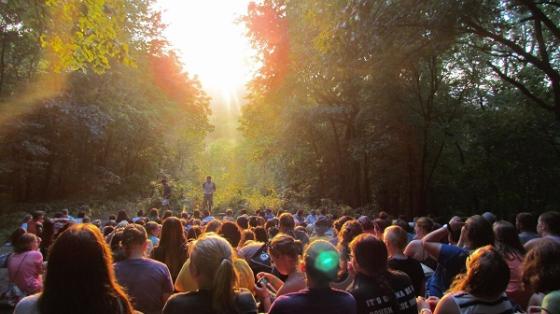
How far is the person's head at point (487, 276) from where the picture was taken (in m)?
3.17

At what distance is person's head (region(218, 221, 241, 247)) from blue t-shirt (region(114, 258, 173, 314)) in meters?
1.71

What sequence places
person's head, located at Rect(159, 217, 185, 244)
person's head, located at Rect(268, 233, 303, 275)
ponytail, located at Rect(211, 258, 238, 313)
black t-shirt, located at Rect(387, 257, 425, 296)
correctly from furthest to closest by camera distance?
person's head, located at Rect(159, 217, 185, 244), black t-shirt, located at Rect(387, 257, 425, 296), person's head, located at Rect(268, 233, 303, 275), ponytail, located at Rect(211, 258, 238, 313)

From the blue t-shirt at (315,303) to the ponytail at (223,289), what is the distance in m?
0.29

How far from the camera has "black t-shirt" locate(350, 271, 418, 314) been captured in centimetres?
343

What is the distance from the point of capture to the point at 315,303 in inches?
118

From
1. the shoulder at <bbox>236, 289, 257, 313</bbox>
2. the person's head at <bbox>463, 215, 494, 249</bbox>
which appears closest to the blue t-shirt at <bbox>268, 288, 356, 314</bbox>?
the shoulder at <bbox>236, 289, 257, 313</bbox>

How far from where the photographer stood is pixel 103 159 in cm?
3038

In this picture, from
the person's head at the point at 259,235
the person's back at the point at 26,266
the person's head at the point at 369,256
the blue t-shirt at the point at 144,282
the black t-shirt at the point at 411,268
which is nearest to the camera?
the person's head at the point at 369,256

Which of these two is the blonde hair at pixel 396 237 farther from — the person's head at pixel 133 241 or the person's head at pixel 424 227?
the person's head at pixel 133 241

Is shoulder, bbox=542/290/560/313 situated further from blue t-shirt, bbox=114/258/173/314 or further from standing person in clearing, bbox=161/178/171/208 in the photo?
standing person in clearing, bbox=161/178/171/208

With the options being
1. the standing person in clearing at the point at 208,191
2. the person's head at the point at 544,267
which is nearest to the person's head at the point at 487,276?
the person's head at the point at 544,267

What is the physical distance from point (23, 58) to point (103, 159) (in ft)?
32.2

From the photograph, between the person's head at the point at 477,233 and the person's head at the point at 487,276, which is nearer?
the person's head at the point at 487,276

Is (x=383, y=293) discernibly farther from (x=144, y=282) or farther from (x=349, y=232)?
(x=144, y=282)
